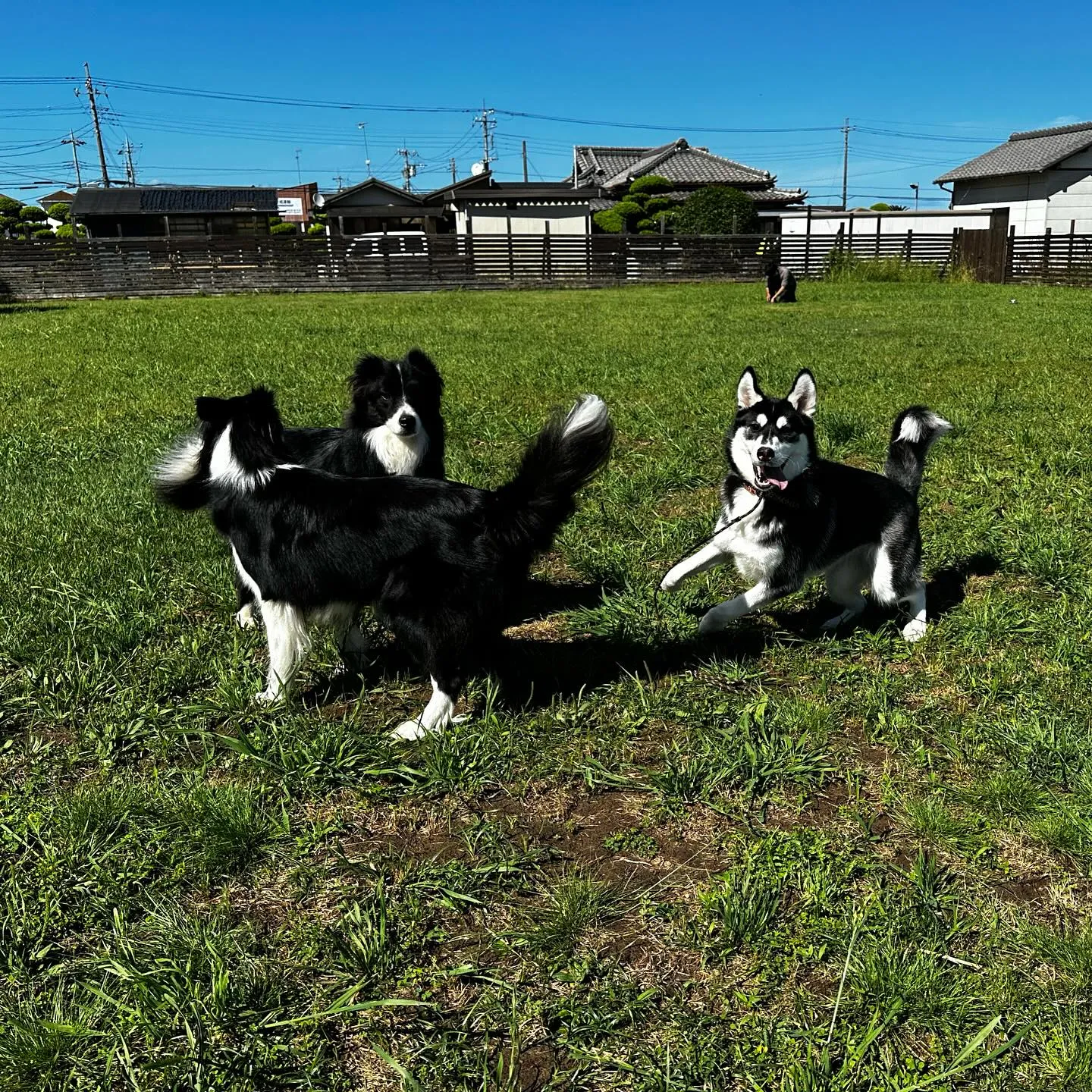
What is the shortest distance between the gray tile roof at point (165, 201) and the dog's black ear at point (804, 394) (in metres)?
52.6

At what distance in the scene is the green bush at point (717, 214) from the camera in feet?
110

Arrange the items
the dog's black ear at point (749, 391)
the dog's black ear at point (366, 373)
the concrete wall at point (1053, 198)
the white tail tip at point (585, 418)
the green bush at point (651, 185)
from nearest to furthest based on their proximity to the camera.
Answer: the white tail tip at point (585, 418) → the dog's black ear at point (749, 391) → the dog's black ear at point (366, 373) → the concrete wall at point (1053, 198) → the green bush at point (651, 185)

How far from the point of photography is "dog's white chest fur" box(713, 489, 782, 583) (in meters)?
3.60

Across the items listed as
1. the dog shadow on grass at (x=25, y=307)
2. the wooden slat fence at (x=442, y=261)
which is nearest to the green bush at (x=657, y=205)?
the wooden slat fence at (x=442, y=261)

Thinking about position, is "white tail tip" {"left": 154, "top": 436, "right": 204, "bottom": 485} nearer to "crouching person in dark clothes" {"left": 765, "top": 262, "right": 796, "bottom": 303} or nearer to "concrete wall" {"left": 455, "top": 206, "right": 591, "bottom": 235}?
"crouching person in dark clothes" {"left": 765, "top": 262, "right": 796, "bottom": 303}

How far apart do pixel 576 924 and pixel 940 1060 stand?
34.7 inches

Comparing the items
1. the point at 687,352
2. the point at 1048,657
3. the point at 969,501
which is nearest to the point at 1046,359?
the point at 687,352

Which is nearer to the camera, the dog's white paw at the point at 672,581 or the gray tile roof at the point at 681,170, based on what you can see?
the dog's white paw at the point at 672,581

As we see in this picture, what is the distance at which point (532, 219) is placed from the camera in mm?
42750

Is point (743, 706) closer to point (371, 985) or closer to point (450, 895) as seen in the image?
point (450, 895)

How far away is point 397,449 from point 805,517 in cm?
187

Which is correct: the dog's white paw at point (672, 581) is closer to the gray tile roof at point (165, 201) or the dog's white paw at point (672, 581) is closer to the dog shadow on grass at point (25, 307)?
the dog shadow on grass at point (25, 307)

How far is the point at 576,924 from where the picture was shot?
228cm

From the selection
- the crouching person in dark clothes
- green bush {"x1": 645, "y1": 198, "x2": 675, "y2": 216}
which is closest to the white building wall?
green bush {"x1": 645, "y1": 198, "x2": 675, "y2": 216}
